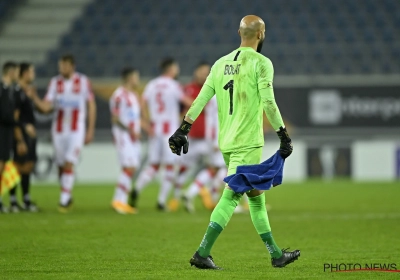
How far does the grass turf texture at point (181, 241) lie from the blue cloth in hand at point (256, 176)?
68 cm

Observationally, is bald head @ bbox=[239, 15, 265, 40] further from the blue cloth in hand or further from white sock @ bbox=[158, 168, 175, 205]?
white sock @ bbox=[158, 168, 175, 205]

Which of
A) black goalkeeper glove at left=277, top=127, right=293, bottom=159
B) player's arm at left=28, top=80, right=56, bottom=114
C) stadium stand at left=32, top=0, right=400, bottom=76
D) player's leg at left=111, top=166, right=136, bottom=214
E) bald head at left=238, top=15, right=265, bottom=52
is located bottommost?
player's leg at left=111, top=166, right=136, bottom=214

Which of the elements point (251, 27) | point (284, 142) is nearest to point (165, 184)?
point (251, 27)

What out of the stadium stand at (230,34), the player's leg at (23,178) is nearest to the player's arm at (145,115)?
the player's leg at (23,178)

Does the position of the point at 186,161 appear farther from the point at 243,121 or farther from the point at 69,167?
the point at 243,121

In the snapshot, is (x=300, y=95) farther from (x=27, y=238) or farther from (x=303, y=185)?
(x=27, y=238)

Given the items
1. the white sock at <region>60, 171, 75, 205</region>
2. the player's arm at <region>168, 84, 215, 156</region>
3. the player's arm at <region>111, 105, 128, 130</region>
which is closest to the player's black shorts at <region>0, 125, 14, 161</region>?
the white sock at <region>60, 171, 75, 205</region>

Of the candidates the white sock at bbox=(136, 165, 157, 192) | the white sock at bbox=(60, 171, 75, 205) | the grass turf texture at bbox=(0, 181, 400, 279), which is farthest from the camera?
the white sock at bbox=(136, 165, 157, 192)

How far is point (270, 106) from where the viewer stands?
680 cm

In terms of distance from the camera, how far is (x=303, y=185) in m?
21.2

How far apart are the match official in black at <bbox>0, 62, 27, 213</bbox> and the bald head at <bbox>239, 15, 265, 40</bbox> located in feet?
22.3

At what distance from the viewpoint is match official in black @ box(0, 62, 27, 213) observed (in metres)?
13.0

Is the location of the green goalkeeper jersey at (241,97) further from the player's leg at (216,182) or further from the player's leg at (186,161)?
the player's leg at (216,182)

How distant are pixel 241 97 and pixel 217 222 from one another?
106 cm
